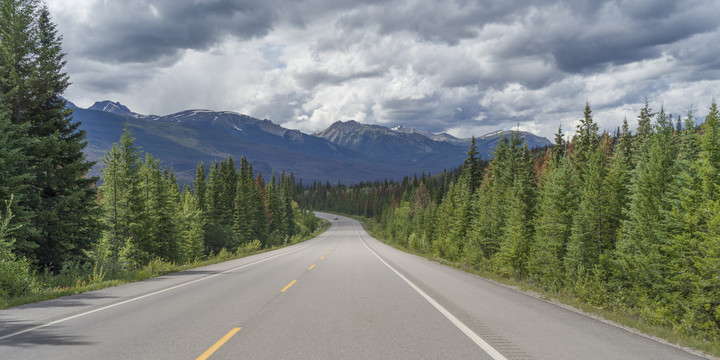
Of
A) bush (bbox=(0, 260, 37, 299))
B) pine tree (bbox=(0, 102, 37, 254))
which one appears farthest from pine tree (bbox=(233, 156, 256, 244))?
bush (bbox=(0, 260, 37, 299))

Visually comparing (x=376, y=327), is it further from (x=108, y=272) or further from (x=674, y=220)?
(x=108, y=272)

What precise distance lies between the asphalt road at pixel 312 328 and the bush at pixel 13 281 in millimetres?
1203

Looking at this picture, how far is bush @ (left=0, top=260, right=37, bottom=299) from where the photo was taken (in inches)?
385

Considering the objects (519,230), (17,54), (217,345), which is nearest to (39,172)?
(17,54)

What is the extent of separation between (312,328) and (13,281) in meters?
8.94

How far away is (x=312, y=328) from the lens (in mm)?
6586

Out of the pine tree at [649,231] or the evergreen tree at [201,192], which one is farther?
the evergreen tree at [201,192]

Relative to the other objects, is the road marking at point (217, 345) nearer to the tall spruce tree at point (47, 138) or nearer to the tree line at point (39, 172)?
the tree line at point (39, 172)

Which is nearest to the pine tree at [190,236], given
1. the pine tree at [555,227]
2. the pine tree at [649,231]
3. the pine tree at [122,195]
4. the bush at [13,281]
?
the pine tree at [122,195]

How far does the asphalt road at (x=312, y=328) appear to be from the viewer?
526cm

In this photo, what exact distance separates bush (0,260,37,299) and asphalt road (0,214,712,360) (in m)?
1.20

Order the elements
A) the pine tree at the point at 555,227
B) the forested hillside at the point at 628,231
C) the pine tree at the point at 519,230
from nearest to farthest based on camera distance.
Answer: the forested hillside at the point at 628,231 → the pine tree at the point at 555,227 → the pine tree at the point at 519,230

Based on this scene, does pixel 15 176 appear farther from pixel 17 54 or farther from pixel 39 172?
pixel 17 54

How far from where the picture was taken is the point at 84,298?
10.1 m
